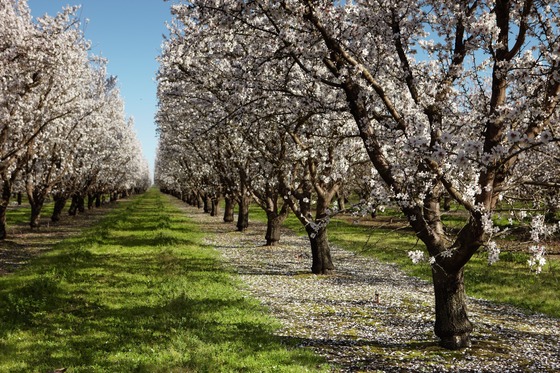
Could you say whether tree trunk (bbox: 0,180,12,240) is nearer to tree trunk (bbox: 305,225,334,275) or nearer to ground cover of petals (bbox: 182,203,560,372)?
ground cover of petals (bbox: 182,203,560,372)

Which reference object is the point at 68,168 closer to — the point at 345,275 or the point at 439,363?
the point at 345,275

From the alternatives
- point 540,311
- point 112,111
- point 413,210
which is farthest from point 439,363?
point 112,111

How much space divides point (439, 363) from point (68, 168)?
4074cm

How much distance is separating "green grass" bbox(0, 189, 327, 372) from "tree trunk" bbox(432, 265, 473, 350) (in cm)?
388

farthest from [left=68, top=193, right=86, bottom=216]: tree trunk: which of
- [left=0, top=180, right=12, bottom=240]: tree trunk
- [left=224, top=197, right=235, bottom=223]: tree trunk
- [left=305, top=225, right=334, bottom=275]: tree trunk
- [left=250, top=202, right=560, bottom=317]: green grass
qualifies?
[left=305, top=225, right=334, bottom=275]: tree trunk

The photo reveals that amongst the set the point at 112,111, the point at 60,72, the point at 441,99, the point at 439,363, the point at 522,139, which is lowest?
the point at 439,363

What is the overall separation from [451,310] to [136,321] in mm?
9618

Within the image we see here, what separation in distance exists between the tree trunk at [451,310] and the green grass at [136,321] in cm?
388

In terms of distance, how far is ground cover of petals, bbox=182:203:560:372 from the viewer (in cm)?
1195

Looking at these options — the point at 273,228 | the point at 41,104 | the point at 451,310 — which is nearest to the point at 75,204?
the point at 41,104

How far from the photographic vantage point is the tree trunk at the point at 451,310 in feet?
41.9

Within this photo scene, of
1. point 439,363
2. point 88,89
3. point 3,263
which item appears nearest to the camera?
point 439,363

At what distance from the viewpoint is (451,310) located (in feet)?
42.1

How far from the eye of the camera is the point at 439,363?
11.8 meters
